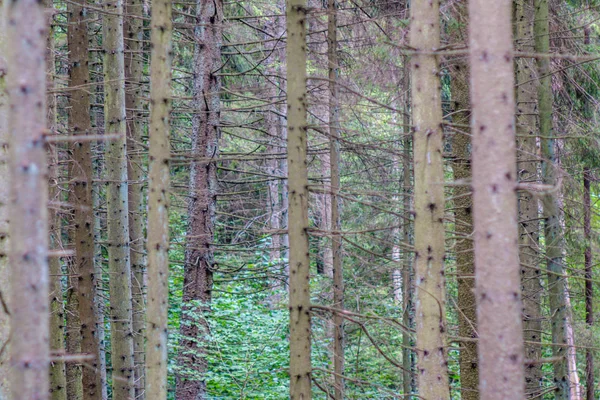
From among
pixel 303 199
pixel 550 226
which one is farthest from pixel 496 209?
pixel 550 226

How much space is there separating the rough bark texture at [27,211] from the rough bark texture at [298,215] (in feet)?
13.2

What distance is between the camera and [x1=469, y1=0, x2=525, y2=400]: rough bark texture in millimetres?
4621

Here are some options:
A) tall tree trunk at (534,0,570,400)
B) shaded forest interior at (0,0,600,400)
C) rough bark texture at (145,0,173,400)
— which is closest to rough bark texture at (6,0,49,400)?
shaded forest interior at (0,0,600,400)

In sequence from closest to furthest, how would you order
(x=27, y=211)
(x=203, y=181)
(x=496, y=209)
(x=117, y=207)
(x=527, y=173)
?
(x=27, y=211)
(x=496, y=209)
(x=117, y=207)
(x=203, y=181)
(x=527, y=173)

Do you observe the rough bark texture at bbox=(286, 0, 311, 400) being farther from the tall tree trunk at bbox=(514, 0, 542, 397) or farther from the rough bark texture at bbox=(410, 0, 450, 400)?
the tall tree trunk at bbox=(514, 0, 542, 397)

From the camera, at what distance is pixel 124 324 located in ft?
34.4

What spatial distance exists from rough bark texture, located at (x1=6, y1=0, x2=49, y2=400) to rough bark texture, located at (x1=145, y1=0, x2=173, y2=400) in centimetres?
285

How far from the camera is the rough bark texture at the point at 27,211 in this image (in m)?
3.46

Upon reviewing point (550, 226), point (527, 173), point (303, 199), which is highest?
point (527, 173)

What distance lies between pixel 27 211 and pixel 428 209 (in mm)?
3962

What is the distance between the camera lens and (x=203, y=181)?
434 inches

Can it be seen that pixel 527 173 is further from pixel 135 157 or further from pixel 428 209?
pixel 135 157

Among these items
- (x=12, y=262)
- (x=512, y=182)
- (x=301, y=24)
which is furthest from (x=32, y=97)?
(x=301, y=24)

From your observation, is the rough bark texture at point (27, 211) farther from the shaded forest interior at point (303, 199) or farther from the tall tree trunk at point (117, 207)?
the tall tree trunk at point (117, 207)
